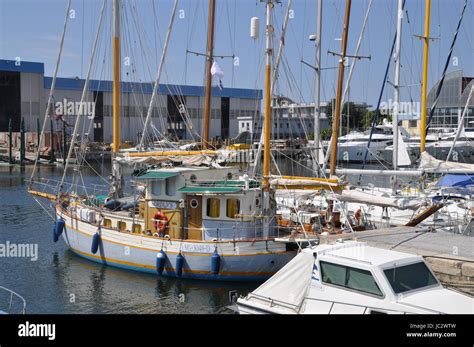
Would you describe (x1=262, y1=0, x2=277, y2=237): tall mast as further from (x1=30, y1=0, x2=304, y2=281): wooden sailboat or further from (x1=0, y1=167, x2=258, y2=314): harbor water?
(x1=0, y1=167, x2=258, y2=314): harbor water

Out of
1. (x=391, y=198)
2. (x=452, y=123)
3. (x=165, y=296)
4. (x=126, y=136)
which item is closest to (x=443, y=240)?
(x=391, y=198)

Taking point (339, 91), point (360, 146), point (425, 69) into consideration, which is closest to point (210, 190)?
point (339, 91)

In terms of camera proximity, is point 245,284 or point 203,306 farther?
point 245,284

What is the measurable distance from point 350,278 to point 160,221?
12.0 metres

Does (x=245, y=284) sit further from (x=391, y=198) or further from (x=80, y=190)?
(x=80, y=190)

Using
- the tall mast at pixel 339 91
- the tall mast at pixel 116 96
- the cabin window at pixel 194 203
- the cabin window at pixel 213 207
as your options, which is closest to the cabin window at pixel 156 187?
the cabin window at pixel 194 203

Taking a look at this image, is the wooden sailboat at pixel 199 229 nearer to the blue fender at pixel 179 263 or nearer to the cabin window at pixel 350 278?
the blue fender at pixel 179 263

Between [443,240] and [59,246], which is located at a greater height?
[443,240]

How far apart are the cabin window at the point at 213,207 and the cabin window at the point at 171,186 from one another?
160cm

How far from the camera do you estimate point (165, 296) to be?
2189 cm

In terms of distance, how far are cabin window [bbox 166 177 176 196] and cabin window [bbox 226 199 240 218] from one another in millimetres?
2324

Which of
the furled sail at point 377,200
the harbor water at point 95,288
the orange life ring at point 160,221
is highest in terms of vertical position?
the furled sail at point 377,200

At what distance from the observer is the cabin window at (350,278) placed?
42.7 ft
